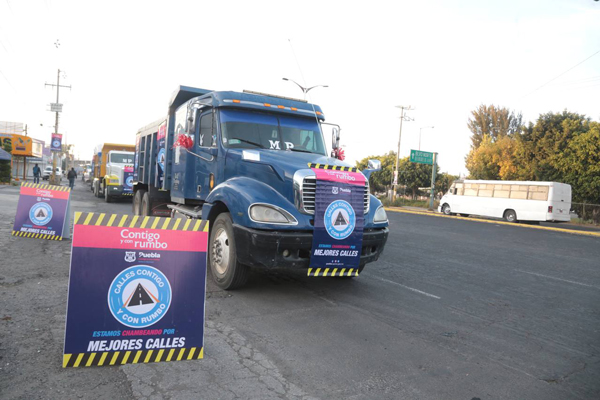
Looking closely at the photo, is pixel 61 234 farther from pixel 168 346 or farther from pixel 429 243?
pixel 429 243

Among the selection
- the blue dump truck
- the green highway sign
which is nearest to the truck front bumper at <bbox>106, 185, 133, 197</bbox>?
the blue dump truck

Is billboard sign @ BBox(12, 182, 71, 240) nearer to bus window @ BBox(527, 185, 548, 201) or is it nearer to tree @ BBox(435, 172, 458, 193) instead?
bus window @ BBox(527, 185, 548, 201)

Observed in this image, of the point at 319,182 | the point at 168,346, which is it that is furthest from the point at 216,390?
the point at 319,182

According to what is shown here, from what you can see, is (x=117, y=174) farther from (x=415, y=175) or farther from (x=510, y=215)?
(x=415, y=175)

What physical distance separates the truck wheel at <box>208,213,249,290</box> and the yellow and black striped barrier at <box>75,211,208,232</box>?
1.80m

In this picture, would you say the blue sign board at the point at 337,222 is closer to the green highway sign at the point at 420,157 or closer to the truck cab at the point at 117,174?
the truck cab at the point at 117,174

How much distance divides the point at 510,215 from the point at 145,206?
2504 cm

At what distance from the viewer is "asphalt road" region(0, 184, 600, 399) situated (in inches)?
134

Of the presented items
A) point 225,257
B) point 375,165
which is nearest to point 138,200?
point 225,257

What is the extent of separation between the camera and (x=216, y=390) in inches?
130

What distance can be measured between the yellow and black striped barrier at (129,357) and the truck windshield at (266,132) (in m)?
3.59

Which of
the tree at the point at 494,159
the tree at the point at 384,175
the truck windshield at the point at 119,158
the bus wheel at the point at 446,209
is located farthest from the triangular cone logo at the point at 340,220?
the tree at the point at 384,175

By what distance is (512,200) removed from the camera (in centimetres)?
2873

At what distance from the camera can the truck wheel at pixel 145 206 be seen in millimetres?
11102
